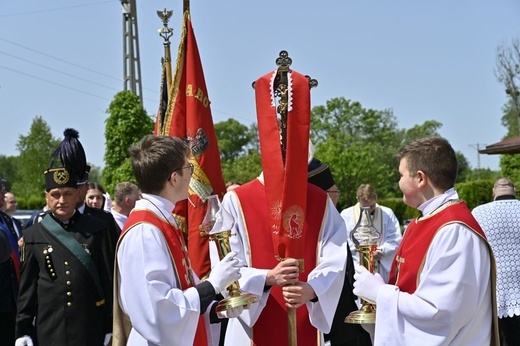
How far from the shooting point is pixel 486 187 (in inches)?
995

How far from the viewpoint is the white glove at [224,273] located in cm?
392

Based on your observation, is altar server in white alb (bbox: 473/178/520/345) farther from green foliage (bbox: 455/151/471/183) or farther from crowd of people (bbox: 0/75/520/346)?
green foliage (bbox: 455/151/471/183)

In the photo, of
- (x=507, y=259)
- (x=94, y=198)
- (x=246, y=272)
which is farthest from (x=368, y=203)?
(x=246, y=272)

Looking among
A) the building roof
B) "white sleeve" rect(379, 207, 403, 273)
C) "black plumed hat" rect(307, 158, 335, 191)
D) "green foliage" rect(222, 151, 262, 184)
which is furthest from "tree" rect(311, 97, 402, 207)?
"black plumed hat" rect(307, 158, 335, 191)

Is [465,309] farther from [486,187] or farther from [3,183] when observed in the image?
[486,187]

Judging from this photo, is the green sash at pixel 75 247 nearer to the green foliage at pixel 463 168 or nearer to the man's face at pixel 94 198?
the man's face at pixel 94 198

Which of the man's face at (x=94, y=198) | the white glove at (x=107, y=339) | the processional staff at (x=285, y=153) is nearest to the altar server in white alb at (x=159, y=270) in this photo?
the processional staff at (x=285, y=153)

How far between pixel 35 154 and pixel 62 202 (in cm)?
5541

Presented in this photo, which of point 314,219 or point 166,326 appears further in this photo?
point 314,219

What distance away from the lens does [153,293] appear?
3.59 meters

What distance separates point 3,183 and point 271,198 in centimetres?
468

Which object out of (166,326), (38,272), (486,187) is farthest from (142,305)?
(486,187)

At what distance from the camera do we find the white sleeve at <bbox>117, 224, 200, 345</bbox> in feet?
11.8

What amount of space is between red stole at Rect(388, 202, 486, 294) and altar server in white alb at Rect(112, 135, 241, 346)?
0.88 m
